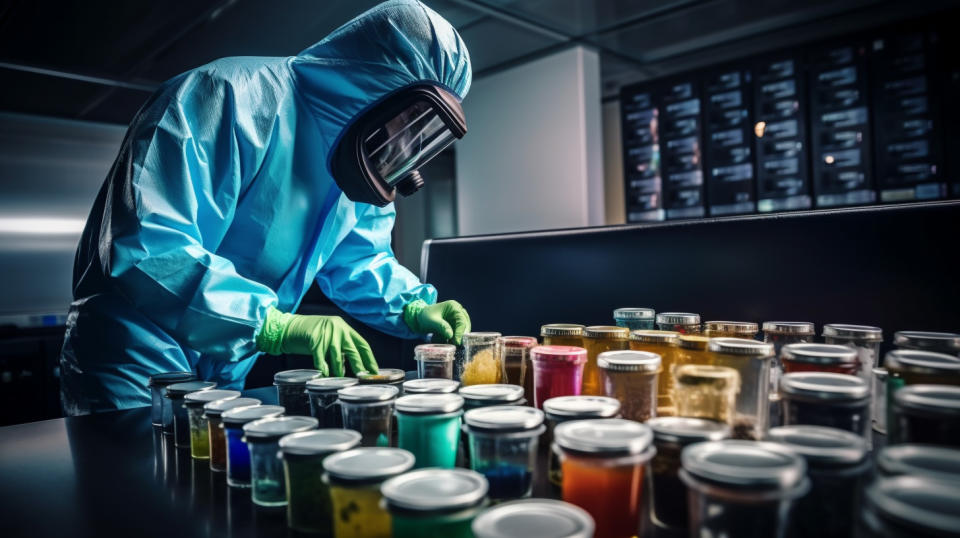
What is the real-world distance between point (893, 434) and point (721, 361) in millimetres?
214

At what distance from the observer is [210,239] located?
1523 millimetres

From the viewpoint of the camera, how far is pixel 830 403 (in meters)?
0.62

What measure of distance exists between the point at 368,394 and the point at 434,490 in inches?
12.3

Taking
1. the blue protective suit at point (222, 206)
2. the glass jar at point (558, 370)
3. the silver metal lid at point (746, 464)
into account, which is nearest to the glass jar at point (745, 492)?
the silver metal lid at point (746, 464)

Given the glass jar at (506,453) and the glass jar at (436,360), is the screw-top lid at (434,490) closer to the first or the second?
the glass jar at (506,453)

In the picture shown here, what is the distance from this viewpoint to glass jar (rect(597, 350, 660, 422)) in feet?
2.49

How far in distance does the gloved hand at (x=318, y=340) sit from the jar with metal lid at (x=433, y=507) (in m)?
0.75

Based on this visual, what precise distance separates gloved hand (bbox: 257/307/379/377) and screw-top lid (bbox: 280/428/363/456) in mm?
553

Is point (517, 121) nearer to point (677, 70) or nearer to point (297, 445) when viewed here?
point (677, 70)

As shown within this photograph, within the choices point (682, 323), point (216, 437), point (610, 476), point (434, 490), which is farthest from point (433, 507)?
point (682, 323)

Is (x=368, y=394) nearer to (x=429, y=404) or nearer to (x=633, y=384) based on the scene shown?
(x=429, y=404)

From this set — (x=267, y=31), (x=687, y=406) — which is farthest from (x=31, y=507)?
(x=267, y=31)

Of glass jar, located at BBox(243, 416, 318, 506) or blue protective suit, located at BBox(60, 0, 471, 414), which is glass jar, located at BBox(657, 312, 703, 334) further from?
blue protective suit, located at BBox(60, 0, 471, 414)

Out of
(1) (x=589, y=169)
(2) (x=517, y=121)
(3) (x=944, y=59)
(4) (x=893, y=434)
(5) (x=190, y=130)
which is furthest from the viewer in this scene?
(2) (x=517, y=121)
